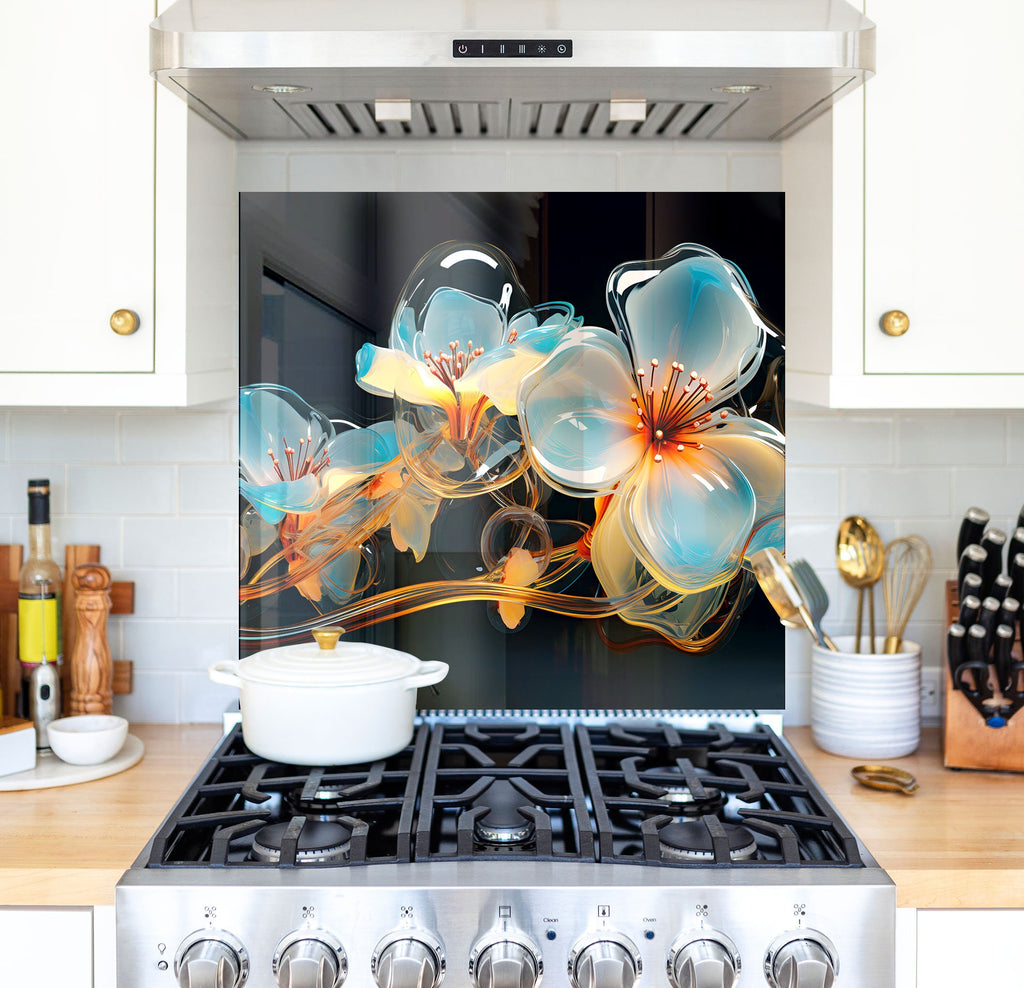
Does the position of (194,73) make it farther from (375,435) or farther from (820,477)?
(820,477)

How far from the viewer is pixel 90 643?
1.98 meters

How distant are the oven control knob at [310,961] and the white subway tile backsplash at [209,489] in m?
0.91

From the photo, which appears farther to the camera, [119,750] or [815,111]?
[119,750]

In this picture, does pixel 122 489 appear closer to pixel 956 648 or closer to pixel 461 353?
pixel 461 353

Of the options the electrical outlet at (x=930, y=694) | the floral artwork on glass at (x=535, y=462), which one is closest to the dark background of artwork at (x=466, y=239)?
the floral artwork on glass at (x=535, y=462)

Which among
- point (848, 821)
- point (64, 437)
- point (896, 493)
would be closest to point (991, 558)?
point (896, 493)

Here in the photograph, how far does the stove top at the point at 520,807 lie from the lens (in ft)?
4.91

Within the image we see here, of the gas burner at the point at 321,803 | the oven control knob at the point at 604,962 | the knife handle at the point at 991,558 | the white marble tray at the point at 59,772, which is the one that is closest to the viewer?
the oven control knob at the point at 604,962

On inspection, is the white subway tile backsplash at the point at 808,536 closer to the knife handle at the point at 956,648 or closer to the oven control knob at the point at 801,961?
the knife handle at the point at 956,648

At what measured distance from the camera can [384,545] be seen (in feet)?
6.81

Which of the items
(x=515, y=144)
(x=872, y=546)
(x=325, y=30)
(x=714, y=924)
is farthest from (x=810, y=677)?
(x=325, y=30)

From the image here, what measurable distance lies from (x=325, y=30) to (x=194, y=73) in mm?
191

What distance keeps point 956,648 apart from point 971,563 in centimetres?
14

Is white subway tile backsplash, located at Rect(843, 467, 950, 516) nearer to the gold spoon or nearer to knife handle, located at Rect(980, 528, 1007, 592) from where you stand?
the gold spoon
